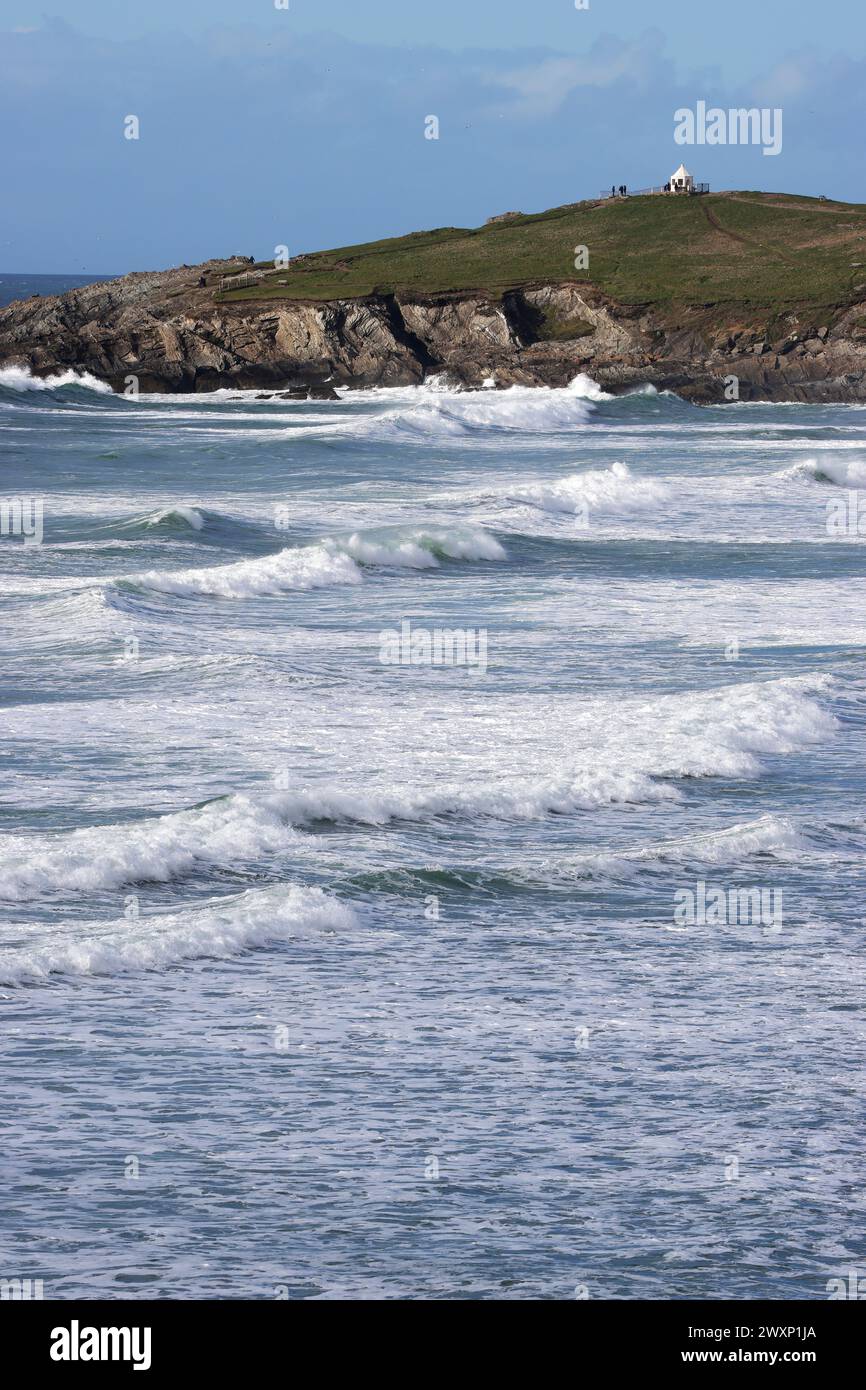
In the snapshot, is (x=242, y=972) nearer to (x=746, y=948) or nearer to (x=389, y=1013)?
(x=389, y=1013)

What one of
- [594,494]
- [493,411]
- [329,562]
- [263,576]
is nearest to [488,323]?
[493,411]

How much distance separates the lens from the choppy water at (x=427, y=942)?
7.39 meters

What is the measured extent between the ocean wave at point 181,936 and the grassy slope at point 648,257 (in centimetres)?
8347

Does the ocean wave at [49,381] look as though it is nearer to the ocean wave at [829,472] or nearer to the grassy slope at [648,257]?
the grassy slope at [648,257]

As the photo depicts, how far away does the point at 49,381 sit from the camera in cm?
8556

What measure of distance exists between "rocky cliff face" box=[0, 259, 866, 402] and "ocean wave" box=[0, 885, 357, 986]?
72462mm

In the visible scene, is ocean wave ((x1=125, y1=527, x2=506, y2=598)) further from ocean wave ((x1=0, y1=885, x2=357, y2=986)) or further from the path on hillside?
the path on hillside

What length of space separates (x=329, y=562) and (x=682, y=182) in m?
110

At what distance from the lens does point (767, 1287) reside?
694 centimetres

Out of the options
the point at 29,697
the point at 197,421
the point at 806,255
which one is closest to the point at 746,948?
the point at 29,697

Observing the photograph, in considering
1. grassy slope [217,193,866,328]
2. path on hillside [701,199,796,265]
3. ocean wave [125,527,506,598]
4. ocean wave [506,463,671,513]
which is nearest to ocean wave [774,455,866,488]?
ocean wave [506,463,671,513]

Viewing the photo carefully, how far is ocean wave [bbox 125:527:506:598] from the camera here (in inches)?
1022

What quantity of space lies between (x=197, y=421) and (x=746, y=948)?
5907 centimetres

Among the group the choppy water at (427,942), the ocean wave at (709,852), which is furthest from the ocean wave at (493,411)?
the ocean wave at (709,852)
